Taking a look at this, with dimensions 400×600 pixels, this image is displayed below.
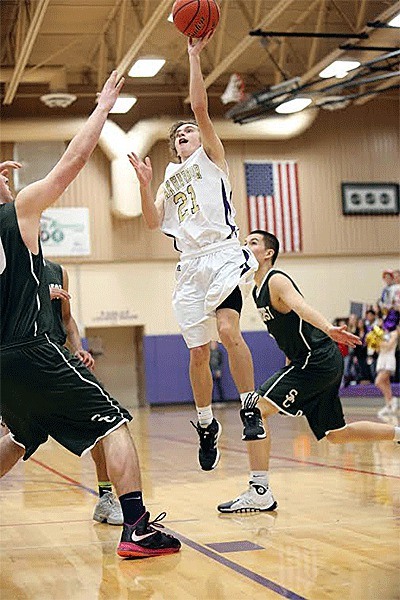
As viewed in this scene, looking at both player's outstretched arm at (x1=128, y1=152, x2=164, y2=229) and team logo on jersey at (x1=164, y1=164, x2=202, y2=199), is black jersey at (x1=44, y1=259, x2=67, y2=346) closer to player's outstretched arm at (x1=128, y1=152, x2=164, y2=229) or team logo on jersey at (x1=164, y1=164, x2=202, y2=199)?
player's outstretched arm at (x1=128, y1=152, x2=164, y2=229)

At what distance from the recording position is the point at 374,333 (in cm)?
1667

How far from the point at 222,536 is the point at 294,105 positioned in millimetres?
14626

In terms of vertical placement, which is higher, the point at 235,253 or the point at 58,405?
the point at 235,253

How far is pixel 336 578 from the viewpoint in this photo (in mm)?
3619

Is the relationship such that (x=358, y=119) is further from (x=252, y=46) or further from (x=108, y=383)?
(x=108, y=383)

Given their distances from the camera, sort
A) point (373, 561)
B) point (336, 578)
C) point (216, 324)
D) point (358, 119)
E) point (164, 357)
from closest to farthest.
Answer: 1. point (336, 578)
2. point (373, 561)
3. point (216, 324)
4. point (164, 357)
5. point (358, 119)

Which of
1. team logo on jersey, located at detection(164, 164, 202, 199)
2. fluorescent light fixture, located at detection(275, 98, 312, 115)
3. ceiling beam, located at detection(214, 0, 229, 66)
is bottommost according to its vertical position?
team logo on jersey, located at detection(164, 164, 202, 199)

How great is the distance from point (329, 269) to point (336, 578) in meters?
19.8

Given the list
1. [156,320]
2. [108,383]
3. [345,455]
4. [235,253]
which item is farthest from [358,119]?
[235,253]

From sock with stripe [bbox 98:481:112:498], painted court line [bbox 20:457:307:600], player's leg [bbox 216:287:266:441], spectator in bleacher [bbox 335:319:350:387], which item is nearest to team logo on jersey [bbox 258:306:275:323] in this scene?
player's leg [bbox 216:287:266:441]

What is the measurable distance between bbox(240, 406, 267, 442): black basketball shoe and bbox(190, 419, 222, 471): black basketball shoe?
254 mm

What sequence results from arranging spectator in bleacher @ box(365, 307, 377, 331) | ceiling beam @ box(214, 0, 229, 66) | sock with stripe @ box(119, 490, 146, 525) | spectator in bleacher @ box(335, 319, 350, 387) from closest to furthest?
sock with stripe @ box(119, 490, 146, 525) < spectator in bleacher @ box(335, 319, 350, 387) < ceiling beam @ box(214, 0, 229, 66) < spectator in bleacher @ box(365, 307, 377, 331)

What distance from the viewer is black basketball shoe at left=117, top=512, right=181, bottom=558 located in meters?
4.24

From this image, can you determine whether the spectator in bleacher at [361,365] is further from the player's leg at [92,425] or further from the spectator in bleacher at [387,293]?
the player's leg at [92,425]
